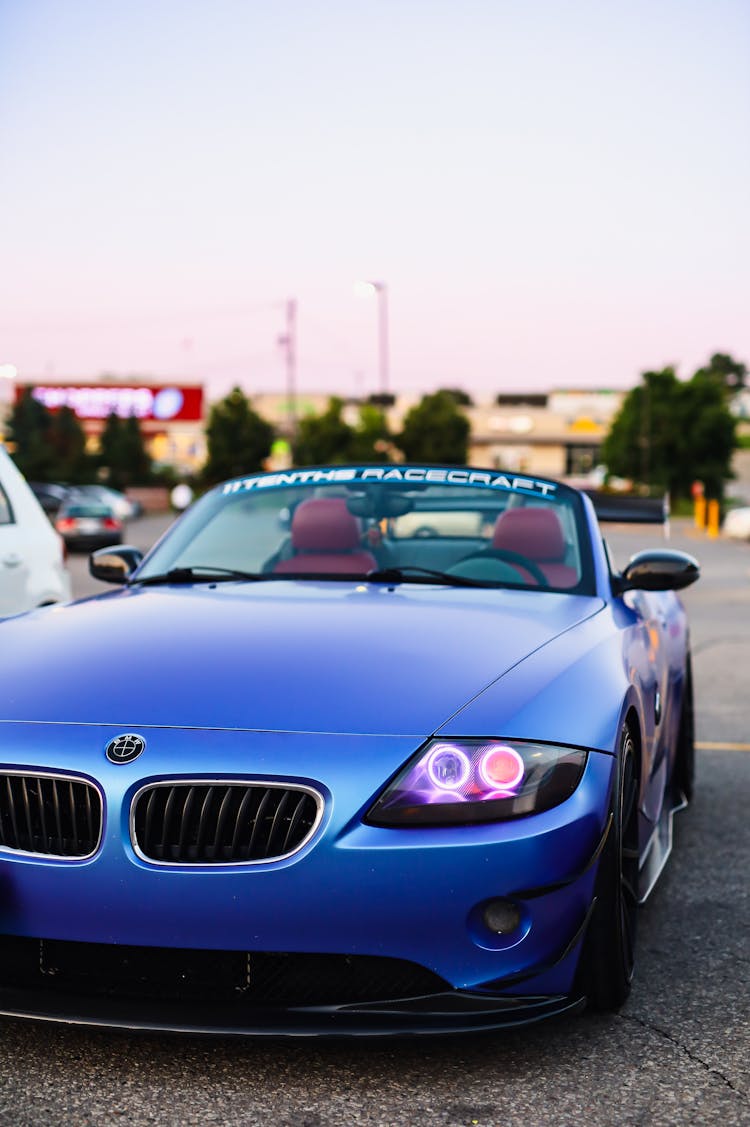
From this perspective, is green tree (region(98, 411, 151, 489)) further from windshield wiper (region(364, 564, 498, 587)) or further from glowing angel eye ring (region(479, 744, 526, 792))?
glowing angel eye ring (region(479, 744, 526, 792))

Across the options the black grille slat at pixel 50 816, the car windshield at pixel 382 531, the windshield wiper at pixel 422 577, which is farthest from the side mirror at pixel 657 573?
the black grille slat at pixel 50 816

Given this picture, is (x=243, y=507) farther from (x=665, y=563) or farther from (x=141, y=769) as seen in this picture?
(x=141, y=769)

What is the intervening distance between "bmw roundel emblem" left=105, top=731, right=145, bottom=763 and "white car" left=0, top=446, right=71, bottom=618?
11.3 feet

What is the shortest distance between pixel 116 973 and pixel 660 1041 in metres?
1.23

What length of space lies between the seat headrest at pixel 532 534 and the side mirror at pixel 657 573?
0.24 meters

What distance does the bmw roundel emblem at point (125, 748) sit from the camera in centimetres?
306

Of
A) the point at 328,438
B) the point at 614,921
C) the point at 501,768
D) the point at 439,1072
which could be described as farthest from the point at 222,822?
the point at 328,438

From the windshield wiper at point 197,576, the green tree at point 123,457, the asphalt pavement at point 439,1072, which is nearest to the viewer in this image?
the asphalt pavement at point 439,1072

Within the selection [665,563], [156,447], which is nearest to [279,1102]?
[665,563]

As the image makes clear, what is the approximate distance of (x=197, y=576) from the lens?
15.5ft

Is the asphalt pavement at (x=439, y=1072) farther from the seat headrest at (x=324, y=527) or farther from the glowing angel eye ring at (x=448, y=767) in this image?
the seat headrest at (x=324, y=527)

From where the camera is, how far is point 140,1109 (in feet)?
9.56

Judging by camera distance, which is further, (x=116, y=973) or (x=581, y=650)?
(x=581, y=650)

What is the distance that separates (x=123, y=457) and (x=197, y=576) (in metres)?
72.0
